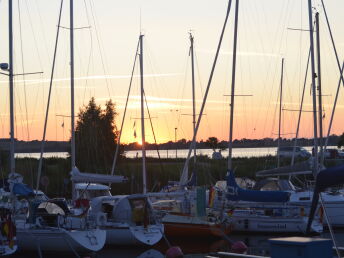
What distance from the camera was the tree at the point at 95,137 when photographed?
224 ft

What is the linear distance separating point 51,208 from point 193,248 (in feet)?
19.0

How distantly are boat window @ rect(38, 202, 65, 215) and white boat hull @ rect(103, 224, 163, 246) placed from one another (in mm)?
1902

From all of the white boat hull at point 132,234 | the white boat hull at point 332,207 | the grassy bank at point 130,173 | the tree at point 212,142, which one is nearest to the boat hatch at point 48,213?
the white boat hull at point 132,234

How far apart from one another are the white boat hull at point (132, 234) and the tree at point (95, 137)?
34.0 meters

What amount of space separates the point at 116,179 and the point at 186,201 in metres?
3.46

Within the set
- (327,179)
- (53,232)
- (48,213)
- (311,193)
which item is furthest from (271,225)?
(327,179)

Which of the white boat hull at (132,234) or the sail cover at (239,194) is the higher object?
the sail cover at (239,194)

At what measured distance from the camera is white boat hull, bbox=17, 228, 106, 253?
2764cm

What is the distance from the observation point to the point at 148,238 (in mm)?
29344

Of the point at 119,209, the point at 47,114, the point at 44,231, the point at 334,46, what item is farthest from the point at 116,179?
the point at 334,46

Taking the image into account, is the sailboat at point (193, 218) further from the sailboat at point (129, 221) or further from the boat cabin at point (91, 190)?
the boat cabin at point (91, 190)

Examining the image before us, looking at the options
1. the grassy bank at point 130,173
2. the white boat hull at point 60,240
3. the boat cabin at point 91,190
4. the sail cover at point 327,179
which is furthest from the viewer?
the grassy bank at point 130,173

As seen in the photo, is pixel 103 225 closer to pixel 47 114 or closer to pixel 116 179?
pixel 116 179

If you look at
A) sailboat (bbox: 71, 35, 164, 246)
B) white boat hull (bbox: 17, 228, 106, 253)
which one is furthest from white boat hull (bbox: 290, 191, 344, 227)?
white boat hull (bbox: 17, 228, 106, 253)
